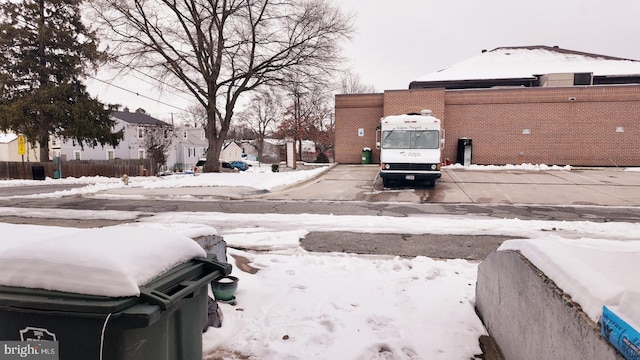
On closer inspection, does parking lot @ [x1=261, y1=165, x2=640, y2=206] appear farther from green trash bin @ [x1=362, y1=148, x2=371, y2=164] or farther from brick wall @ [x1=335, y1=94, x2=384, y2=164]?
brick wall @ [x1=335, y1=94, x2=384, y2=164]

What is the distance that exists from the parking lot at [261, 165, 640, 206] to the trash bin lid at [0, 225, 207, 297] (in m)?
11.6

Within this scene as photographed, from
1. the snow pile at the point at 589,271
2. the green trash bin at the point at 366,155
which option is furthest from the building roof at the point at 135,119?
the snow pile at the point at 589,271

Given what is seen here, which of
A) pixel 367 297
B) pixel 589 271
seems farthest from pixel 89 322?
pixel 367 297

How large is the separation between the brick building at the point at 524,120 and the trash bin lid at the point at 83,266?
25.7 m

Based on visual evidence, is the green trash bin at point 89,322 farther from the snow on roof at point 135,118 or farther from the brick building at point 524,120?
the snow on roof at point 135,118

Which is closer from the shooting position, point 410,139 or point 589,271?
point 589,271

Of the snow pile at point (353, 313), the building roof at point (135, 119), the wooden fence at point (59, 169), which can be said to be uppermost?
the building roof at point (135, 119)

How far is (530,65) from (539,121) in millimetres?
11772

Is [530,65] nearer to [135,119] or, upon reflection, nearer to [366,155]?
[366,155]

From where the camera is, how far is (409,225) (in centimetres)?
875

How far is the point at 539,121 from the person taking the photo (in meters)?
25.0

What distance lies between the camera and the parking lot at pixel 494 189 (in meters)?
12.9

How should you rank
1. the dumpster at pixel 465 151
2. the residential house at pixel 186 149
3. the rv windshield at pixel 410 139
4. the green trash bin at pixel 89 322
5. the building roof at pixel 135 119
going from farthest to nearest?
the residential house at pixel 186 149
the building roof at pixel 135 119
the dumpster at pixel 465 151
the rv windshield at pixel 410 139
the green trash bin at pixel 89 322

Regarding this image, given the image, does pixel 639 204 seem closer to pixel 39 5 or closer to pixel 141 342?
pixel 141 342
